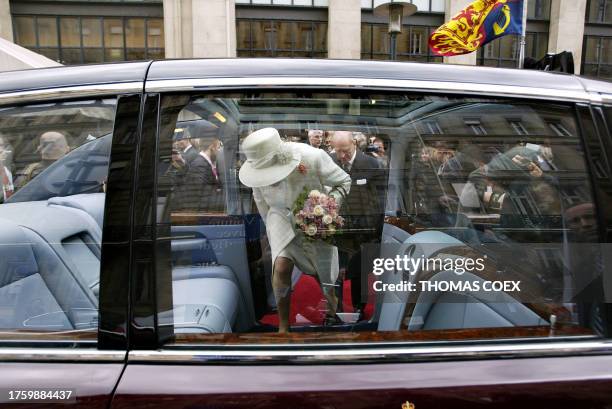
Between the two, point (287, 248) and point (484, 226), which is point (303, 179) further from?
point (484, 226)

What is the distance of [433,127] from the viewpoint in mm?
1571

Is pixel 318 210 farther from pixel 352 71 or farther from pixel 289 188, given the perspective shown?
pixel 352 71

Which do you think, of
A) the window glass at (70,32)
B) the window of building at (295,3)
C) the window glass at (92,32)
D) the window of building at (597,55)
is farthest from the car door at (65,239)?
the window of building at (597,55)

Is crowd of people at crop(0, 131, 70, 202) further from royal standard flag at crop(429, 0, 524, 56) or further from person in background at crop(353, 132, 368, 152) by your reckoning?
royal standard flag at crop(429, 0, 524, 56)

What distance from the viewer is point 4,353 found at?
1210 mm

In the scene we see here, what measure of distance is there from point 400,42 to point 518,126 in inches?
934

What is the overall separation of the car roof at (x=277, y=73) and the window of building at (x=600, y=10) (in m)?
28.2

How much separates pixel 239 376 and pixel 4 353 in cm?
61

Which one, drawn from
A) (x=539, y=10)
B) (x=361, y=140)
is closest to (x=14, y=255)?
(x=361, y=140)

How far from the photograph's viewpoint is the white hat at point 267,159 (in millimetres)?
1583

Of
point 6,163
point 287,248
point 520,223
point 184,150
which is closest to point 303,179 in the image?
point 287,248

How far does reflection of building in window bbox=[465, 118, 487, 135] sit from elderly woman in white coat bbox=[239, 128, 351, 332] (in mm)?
402

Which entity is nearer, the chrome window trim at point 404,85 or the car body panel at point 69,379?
the car body panel at point 69,379

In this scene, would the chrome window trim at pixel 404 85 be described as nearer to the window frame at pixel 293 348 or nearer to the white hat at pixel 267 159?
the window frame at pixel 293 348
